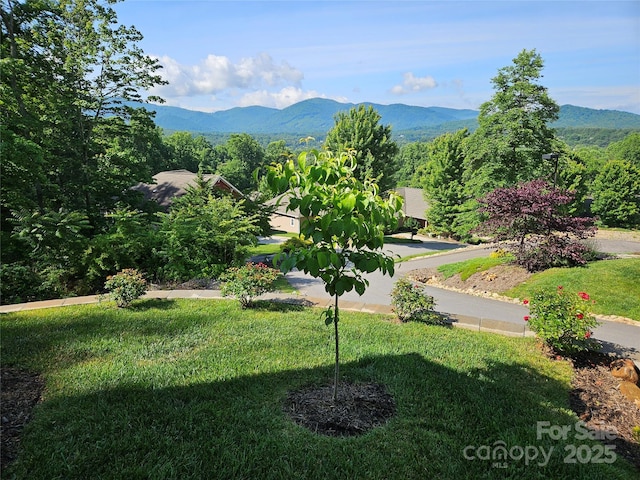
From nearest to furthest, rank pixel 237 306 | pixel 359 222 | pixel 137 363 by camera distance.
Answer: pixel 359 222 < pixel 137 363 < pixel 237 306

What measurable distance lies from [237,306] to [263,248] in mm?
15947

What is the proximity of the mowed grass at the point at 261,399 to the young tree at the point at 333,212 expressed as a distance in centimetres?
155

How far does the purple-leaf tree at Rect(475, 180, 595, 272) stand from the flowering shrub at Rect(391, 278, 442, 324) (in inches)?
279

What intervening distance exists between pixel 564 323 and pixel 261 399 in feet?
16.2

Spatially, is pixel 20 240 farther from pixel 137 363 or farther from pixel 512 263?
pixel 512 263

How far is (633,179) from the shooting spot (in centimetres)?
3712

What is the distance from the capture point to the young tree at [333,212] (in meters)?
2.94

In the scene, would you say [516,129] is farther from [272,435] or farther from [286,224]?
[286,224]

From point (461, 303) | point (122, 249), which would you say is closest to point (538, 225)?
point (461, 303)

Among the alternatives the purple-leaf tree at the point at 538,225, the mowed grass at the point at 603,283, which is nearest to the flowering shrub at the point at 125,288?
the mowed grass at the point at 603,283

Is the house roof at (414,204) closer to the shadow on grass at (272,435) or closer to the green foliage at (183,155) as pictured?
the green foliage at (183,155)

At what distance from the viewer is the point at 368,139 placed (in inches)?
1039

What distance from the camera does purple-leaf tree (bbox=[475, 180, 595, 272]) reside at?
12.1m

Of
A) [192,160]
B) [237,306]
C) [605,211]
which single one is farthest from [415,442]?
[192,160]
